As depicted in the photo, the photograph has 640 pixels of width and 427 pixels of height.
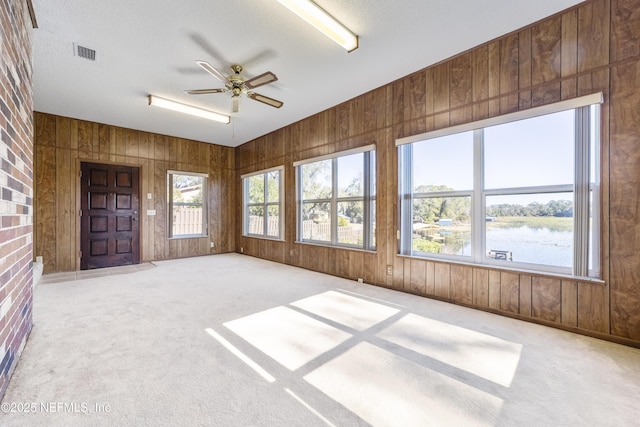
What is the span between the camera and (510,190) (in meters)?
2.82

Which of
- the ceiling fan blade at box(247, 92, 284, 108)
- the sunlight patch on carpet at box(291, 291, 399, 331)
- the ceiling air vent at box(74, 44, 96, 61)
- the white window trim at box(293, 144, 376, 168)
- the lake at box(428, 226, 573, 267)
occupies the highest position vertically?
the ceiling air vent at box(74, 44, 96, 61)

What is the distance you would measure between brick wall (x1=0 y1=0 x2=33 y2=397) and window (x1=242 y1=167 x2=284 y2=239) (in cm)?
383

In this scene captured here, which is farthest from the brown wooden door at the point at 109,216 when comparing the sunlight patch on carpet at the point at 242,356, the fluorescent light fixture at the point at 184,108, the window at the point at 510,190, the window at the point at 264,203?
the window at the point at 510,190

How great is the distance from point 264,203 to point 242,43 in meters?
3.89

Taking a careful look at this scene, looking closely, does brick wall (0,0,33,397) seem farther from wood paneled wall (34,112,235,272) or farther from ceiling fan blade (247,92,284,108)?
wood paneled wall (34,112,235,272)

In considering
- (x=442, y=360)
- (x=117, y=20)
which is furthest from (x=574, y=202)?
(x=117, y=20)

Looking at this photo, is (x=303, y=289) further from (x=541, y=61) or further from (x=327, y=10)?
(x=541, y=61)

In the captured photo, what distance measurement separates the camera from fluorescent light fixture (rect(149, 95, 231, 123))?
4.13 metres

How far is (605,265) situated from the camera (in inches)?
90.4

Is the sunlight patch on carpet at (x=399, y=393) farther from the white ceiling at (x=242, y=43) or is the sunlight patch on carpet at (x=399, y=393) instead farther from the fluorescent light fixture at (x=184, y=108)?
the fluorescent light fixture at (x=184, y=108)

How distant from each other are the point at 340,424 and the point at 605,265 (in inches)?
102

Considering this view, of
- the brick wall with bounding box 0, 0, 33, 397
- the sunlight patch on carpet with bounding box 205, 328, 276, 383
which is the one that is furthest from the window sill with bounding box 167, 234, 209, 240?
the sunlight patch on carpet with bounding box 205, 328, 276, 383

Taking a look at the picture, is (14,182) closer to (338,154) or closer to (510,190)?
(338,154)

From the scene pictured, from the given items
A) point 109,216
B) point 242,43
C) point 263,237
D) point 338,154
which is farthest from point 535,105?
point 109,216
